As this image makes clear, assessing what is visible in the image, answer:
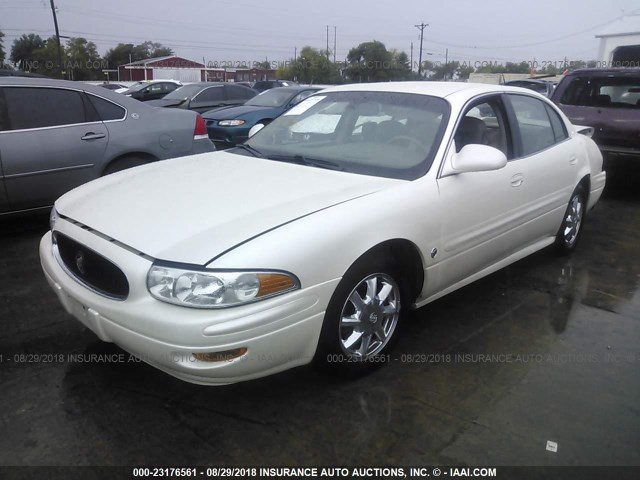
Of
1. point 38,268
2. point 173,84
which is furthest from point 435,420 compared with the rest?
point 173,84

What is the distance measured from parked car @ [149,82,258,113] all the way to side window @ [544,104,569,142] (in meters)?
9.13

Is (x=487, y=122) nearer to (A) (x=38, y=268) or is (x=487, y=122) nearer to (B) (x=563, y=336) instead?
(B) (x=563, y=336)

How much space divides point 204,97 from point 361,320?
1094 cm

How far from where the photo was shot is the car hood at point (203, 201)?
2.27 m

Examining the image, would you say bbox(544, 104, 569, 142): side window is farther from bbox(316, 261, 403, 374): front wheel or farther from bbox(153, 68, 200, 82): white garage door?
bbox(153, 68, 200, 82): white garage door

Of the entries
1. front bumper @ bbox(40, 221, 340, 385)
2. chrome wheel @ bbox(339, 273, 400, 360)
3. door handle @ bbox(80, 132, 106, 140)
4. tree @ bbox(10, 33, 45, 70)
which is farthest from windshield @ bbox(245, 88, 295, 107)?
tree @ bbox(10, 33, 45, 70)

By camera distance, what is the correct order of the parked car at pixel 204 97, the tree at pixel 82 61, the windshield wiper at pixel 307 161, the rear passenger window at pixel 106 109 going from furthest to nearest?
the tree at pixel 82 61, the parked car at pixel 204 97, the rear passenger window at pixel 106 109, the windshield wiper at pixel 307 161

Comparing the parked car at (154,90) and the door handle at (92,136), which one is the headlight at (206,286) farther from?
the parked car at (154,90)

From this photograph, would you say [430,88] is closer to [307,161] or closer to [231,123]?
[307,161]

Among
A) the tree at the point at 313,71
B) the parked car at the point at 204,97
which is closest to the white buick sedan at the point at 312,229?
the parked car at the point at 204,97

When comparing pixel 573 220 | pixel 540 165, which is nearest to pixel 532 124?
pixel 540 165

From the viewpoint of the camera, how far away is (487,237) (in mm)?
3355

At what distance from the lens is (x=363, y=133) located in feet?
11.3

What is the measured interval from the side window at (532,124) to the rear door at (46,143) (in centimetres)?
372
